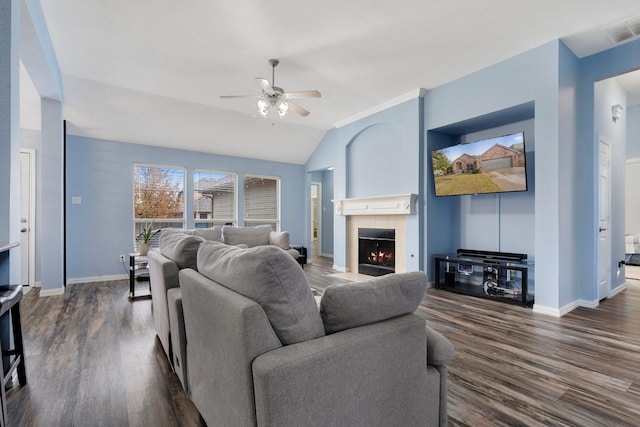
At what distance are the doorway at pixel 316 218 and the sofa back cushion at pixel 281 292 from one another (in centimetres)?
717

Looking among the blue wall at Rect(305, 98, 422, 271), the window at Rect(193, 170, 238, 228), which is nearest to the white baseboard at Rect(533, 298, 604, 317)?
the blue wall at Rect(305, 98, 422, 271)

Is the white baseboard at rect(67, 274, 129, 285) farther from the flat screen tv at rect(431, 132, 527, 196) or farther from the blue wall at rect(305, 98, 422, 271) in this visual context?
the flat screen tv at rect(431, 132, 527, 196)

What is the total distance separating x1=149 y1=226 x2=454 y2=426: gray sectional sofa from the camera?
3.17 feet

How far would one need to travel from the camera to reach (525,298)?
3.55 metres

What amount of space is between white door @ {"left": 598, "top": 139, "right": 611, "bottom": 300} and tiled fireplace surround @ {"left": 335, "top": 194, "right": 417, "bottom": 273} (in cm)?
219

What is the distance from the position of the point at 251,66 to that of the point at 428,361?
3.70m

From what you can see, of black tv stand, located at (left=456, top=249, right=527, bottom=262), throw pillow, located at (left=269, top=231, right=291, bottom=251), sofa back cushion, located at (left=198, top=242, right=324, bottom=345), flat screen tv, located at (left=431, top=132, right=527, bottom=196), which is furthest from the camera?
throw pillow, located at (left=269, top=231, right=291, bottom=251)

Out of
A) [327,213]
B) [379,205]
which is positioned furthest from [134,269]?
[327,213]

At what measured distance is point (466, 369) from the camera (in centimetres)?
209

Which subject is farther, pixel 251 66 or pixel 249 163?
pixel 249 163

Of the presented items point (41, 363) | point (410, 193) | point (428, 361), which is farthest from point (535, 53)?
point (41, 363)

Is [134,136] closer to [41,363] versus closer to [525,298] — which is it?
[41,363]

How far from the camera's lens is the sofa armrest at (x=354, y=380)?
918 mm

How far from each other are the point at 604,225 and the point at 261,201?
5925 mm
